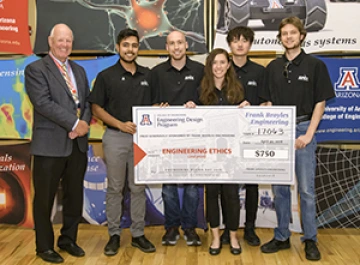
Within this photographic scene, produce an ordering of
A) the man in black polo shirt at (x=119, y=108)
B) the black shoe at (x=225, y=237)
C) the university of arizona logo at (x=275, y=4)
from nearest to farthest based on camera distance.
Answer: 1. the man in black polo shirt at (x=119, y=108)
2. the black shoe at (x=225, y=237)
3. the university of arizona logo at (x=275, y=4)

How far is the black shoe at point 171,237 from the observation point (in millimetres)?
3521

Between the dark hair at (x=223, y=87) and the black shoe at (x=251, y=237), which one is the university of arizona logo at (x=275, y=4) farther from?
the black shoe at (x=251, y=237)

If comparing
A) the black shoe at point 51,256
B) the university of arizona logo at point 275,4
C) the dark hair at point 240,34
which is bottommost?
the black shoe at point 51,256

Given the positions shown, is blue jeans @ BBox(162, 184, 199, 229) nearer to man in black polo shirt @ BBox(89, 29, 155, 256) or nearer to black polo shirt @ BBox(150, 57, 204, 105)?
man in black polo shirt @ BBox(89, 29, 155, 256)

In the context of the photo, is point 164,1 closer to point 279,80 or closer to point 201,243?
point 279,80

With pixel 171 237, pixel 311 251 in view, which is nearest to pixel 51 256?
pixel 171 237

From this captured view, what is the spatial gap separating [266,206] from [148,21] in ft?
6.59

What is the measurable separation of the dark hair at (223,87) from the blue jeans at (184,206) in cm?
74

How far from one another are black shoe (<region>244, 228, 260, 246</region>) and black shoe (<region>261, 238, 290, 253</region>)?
0.42 feet

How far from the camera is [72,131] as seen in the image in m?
3.11

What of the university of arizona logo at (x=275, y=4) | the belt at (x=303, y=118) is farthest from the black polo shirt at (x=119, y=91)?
the university of arizona logo at (x=275, y=4)

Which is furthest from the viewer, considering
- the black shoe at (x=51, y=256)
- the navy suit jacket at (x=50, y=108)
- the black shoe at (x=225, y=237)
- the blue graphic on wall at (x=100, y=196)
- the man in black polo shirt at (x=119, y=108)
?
the blue graphic on wall at (x=100, y=196)

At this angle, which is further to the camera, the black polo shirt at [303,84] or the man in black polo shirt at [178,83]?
the man in black polo shirt at [178,83]

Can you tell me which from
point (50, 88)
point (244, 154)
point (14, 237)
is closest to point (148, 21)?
point (50, 88)
